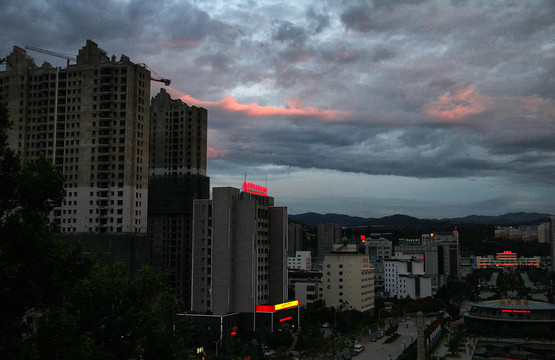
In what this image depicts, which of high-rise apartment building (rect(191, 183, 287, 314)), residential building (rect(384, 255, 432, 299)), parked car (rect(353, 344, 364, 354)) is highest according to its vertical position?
high-rise apartment building (rect(191, 183, 287, 314))

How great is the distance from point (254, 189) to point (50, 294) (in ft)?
270

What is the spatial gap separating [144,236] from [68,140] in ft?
72.4

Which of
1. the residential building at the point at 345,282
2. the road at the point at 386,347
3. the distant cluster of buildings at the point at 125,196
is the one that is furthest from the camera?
the residential building at the point at 345,282

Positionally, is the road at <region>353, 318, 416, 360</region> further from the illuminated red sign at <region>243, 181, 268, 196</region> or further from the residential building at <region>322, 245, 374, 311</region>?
the illuminated red sign at <region>243, 181, 268, 196</region>

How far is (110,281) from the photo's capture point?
23.0 metres

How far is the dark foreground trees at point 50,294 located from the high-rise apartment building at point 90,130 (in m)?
75.1

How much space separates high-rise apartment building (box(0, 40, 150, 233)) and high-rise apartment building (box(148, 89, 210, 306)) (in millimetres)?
19984

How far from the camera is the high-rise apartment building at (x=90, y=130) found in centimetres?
9569

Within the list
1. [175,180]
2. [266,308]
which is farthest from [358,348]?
[175,180]

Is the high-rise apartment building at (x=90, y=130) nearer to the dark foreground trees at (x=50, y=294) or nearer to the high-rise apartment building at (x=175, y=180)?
the high-rise apartment building at (x=175, y=180)

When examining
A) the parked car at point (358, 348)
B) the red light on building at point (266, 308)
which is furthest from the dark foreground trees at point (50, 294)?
the parked car at point (358, 348)

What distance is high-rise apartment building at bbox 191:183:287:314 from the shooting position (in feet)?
303

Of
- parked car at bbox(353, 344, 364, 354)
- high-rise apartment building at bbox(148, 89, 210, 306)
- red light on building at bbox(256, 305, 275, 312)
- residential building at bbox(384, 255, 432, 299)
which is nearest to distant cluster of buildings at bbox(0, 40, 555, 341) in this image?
red light on building at bbox(256, 305, 275, 312)

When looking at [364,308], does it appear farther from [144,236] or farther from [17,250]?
[17,250]
